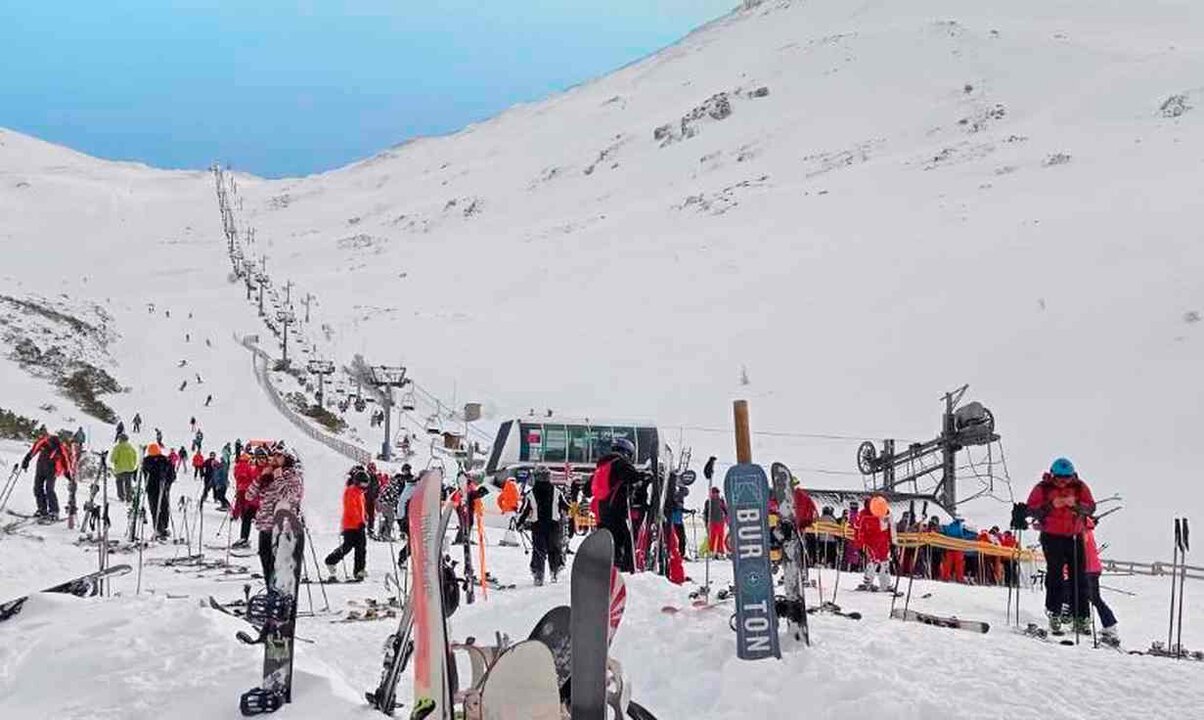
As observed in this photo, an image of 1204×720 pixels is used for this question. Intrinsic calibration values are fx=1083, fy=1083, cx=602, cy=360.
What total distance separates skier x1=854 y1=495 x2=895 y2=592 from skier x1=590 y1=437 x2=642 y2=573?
3.92 metres

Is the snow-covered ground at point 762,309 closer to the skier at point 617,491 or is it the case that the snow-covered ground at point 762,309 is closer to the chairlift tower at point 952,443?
the skier at point 617,491

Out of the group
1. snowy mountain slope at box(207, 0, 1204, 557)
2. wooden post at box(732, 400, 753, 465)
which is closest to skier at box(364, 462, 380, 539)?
wooden post at box(732, 400, 753, 465)

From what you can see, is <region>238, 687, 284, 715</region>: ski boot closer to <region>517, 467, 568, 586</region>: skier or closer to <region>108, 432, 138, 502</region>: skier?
<region>517, 467, 568, 586</region>: skier

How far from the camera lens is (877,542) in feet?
44.6

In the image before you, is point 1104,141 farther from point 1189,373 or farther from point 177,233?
point 177,233

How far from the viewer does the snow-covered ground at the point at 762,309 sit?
6.80 meters

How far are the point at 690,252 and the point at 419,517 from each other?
184 ft

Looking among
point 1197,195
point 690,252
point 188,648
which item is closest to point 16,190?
point 690,252

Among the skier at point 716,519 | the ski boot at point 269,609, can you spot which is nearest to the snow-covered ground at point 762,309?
the ski boot at point 269,609

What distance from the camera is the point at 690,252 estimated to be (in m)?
60.6

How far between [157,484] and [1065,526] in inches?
488

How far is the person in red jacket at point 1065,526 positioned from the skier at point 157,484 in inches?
469

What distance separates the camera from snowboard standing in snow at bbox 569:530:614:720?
3.51 meters

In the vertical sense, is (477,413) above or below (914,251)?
below
